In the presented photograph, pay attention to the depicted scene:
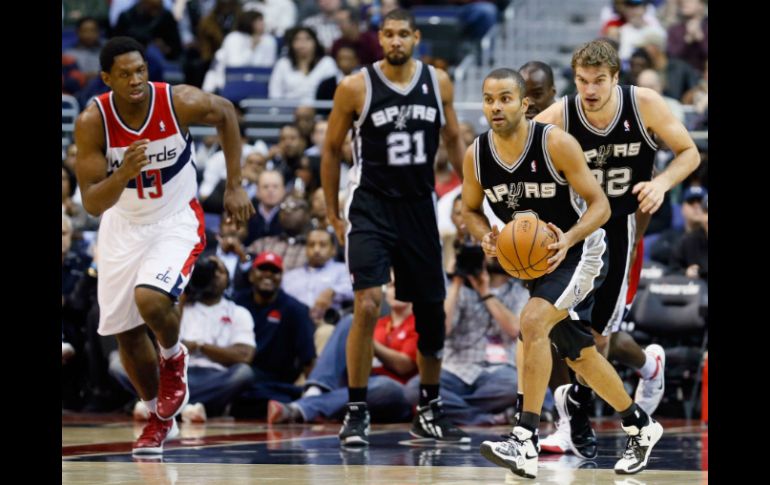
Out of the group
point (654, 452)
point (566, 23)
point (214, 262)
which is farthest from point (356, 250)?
point (566, 23)

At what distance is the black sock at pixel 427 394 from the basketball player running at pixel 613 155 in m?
1.06

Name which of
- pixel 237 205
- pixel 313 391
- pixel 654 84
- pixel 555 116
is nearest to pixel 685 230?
pixel 654 84

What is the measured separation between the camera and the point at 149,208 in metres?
7.22

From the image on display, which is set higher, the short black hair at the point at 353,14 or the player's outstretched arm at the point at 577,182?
the short black hair at the point at 353,14

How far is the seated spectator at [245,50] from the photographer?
1597cm

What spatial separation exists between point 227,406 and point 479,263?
91.2 inches

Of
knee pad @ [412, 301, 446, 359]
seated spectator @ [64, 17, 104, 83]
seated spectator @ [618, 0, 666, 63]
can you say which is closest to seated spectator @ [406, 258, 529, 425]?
knee pad @ [412, 301, 446, 359]

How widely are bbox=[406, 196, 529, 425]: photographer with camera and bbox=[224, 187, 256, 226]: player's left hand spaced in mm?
2515

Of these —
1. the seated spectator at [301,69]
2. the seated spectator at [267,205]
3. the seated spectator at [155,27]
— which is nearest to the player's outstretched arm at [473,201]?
the seated spectator at [267,205]

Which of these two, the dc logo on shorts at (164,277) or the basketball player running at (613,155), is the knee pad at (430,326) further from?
the dc logo on shorts at (164,277)
